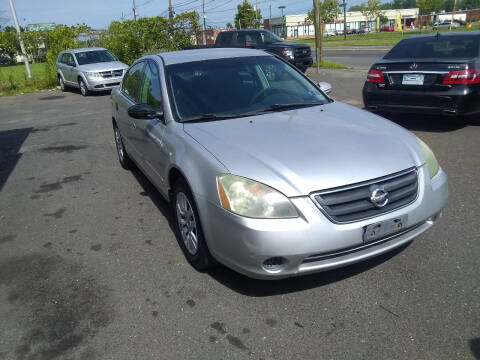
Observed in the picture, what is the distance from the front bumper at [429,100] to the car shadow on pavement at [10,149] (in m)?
6.13

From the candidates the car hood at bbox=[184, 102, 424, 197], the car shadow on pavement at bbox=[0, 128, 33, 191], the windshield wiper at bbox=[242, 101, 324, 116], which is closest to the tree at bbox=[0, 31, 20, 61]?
the car shadow on pavement at bbox=[0, 128, 33, 191]

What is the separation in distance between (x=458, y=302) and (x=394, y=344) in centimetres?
66

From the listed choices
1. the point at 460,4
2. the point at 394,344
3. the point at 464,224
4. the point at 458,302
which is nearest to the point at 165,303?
the point at 394,344

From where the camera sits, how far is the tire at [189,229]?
3.19 metres

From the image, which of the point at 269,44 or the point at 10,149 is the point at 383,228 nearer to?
the point at 10,149

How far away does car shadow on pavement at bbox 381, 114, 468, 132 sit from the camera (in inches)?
293

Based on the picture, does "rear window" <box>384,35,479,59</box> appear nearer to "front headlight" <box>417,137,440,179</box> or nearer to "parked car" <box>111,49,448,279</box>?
"parked car" <box>111,49,448,279</box>

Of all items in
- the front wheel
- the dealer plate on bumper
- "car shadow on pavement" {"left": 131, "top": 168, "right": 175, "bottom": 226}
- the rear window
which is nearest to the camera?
the dealer plate on bumper

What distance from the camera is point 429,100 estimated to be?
6.77 meters

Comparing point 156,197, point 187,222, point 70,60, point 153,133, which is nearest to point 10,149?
point 156,197

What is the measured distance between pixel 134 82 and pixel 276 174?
3.09 m

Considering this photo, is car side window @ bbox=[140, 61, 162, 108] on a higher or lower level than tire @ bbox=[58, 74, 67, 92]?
higher

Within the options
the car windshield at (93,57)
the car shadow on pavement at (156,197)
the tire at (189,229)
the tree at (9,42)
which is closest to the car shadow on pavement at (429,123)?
the car shadow on pavement at (156,197)

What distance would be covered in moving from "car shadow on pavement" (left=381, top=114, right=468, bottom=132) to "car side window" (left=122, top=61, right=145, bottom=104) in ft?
15.9
